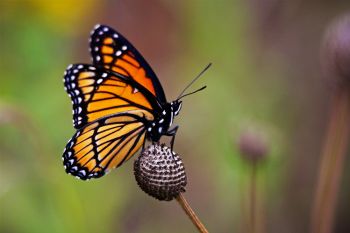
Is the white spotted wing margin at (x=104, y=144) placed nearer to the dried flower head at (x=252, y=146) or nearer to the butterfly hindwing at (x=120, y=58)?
the butterfly hindwing at (x=120, y=58)

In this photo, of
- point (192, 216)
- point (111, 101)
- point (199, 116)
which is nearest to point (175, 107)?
point (111, 101)

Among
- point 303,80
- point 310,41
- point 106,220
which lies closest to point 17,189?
point 106,220

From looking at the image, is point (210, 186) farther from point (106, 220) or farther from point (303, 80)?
point (106, 220)

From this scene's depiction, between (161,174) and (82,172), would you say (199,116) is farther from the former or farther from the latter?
(161,174)

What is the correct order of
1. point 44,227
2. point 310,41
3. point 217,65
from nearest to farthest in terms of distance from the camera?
point 44,227
point 217,65
point 310,41

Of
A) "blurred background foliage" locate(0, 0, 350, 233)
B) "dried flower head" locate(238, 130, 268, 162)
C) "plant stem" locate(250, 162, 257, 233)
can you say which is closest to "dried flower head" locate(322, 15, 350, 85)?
"blurred background foliage" locate(0, 0, 350, 233)

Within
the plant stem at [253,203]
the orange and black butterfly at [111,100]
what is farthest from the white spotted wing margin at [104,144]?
the plant stem at [253,203]
